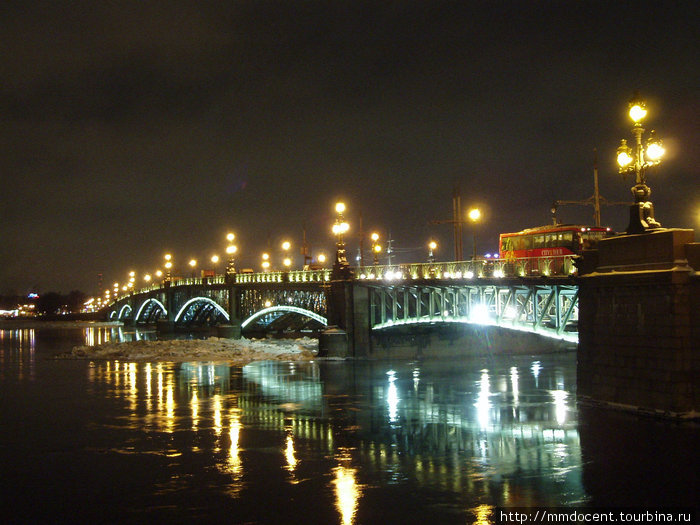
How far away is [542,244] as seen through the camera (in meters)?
45.2

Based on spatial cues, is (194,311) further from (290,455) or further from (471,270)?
(290,455)

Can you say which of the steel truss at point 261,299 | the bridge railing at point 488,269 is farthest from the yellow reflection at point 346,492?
the steel truss at point 261,299

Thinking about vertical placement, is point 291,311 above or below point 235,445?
above

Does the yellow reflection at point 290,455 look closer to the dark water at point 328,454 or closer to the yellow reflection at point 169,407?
the dark water at point 328,454

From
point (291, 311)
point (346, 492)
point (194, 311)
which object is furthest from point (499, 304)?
point (194, 311)

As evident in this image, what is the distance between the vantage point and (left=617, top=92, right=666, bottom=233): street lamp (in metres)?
A: 24.2

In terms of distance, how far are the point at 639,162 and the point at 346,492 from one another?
14.4m

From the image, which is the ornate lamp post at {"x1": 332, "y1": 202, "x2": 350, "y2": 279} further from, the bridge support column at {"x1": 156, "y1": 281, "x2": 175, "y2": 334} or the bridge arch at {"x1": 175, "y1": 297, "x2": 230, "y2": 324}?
the bridge support column at {"x1": 156, "y1": 281, "x2": 175, "y2": 334}

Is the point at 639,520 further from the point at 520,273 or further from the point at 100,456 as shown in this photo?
the point at 520,273

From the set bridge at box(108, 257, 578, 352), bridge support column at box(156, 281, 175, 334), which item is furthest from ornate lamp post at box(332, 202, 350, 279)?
bridge support column at box(156, 281, 175, 334)

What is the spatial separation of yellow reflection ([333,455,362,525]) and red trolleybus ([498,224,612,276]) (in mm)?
18420

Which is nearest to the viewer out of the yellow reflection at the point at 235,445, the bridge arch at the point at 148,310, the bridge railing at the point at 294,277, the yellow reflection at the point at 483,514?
the yellow reflection at the point at 483,514

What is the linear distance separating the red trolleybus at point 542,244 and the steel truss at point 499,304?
38.6 inches

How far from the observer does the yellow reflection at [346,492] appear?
15258 mm
